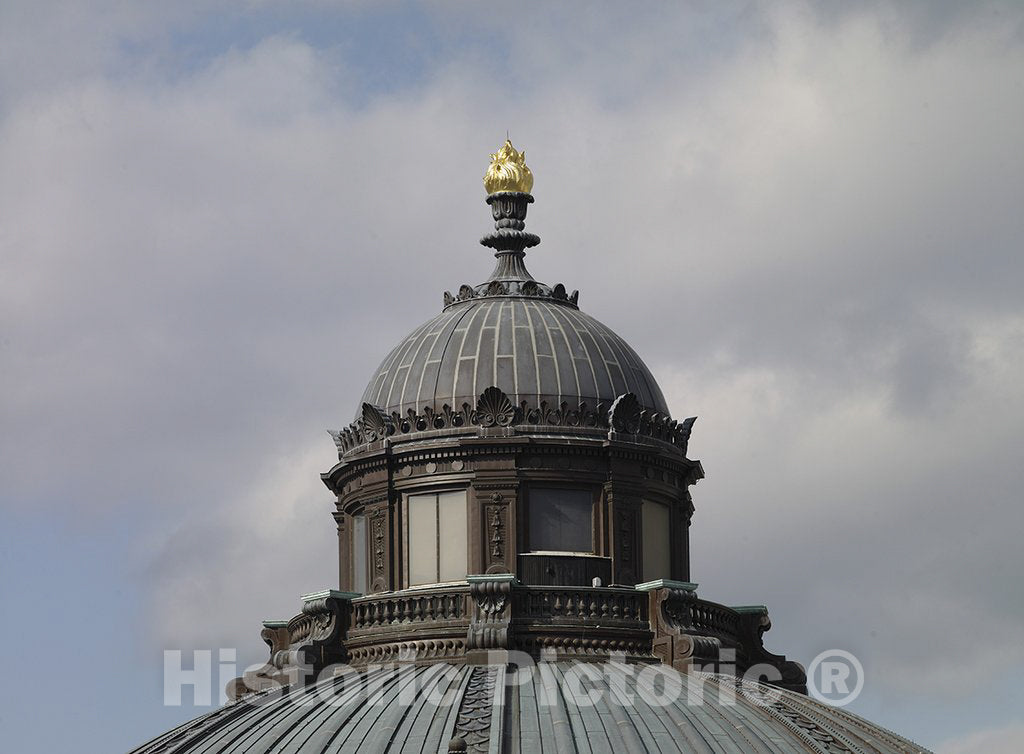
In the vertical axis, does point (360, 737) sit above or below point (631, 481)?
below

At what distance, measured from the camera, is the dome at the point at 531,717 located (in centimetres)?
6153

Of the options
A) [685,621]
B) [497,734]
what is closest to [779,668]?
[685,621]

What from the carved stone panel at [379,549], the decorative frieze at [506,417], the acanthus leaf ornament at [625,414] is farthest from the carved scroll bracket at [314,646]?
the acanthus leaf ornament at [625,414]

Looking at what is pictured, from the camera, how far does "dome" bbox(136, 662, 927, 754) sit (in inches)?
2422

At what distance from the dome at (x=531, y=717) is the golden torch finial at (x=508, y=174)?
1635 cm

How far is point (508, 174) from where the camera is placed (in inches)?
3086

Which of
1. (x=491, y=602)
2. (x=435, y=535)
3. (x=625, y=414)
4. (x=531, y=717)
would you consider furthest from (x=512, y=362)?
(x=531, y=717)

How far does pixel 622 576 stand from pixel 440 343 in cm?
865

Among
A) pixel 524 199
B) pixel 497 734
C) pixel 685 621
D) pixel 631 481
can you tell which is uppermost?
A: pixel 524 199

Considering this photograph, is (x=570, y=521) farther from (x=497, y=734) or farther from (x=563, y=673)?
(x=497, y=734)

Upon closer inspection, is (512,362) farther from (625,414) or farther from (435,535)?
(435,535)

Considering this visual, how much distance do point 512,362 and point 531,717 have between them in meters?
14.1

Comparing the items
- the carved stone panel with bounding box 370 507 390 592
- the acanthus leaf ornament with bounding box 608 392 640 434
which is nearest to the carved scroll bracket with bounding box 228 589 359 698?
the carved stone panel with bounding box 370 507 390 592

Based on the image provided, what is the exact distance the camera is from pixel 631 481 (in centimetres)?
7312
